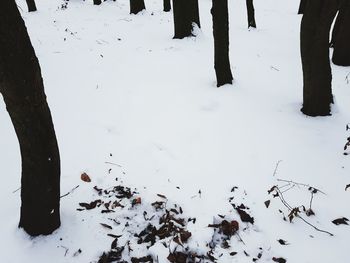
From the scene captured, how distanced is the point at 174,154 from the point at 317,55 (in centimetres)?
Answer: 282

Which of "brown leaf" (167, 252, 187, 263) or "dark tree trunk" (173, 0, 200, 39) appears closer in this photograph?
"brown leaf" (167, 252, 187, 263)

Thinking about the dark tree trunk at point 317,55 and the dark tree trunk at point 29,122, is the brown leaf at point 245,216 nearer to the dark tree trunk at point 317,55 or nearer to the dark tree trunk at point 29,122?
the dark tree trunk at point 29,122

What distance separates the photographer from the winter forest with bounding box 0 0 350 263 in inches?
109

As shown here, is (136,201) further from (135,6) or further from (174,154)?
(135,6)

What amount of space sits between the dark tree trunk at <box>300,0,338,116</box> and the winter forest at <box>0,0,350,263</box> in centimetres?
2

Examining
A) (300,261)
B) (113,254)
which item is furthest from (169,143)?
(300,261)

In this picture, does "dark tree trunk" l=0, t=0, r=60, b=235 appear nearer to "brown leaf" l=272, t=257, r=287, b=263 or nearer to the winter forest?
the winter forest

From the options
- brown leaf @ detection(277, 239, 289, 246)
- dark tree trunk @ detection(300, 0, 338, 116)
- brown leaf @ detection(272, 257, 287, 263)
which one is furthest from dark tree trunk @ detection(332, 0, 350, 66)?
brown leaf @ detection(272, 257, 287, 263)

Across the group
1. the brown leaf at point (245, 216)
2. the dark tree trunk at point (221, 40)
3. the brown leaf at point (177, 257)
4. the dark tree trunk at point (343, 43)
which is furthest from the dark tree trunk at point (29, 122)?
the dark tree trunk at point (343, 43)

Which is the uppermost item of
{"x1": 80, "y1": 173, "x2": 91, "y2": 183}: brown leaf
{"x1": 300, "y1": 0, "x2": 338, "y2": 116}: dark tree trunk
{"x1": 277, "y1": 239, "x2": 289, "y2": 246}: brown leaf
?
{"x1": 300, "y1": 0, "x2": 338, "y2": 116}: dark tree trunk

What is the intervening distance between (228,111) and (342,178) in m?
2.11

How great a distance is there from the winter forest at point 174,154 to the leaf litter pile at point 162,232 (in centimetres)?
1

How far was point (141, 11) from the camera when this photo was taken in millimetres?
13781

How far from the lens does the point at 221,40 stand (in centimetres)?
584
